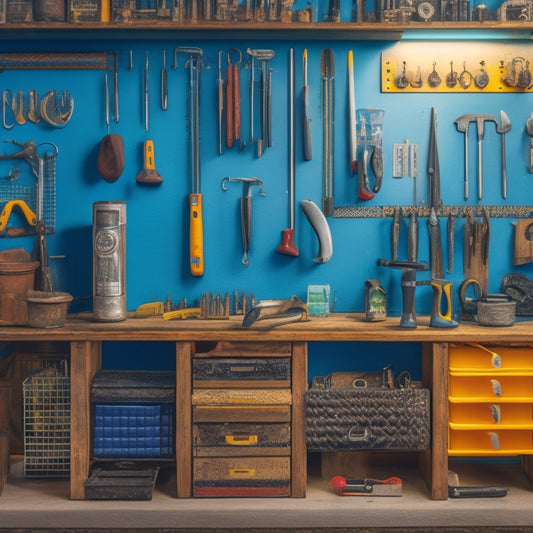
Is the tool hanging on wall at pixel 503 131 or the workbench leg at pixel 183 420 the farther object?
the tool hanging on wall at pixel 503 131

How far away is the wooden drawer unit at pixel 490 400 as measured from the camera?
327 centimetres

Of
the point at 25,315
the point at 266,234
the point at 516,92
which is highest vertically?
the point at 516,92

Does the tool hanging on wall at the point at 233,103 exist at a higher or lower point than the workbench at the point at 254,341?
higher

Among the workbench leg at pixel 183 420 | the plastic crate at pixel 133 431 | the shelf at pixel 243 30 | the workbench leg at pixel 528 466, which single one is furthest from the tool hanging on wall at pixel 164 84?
the workbench leg at pixel 528 466

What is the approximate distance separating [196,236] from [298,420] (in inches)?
43.2

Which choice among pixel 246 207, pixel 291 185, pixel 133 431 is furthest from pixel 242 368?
pixel 291 185

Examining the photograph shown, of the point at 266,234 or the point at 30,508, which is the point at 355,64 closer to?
the point at 266,234

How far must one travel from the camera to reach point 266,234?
381cm

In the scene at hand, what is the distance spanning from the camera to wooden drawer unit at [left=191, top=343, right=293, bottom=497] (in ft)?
10.7

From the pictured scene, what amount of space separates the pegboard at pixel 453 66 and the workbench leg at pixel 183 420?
5.68ft

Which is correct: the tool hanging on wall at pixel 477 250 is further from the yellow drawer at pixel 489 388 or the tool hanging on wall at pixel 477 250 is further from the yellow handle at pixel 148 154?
the yellow handle at pixel 148 154

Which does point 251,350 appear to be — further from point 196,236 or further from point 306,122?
point 306,122

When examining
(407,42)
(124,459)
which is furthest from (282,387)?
(407,42)

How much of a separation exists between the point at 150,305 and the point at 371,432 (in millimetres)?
1267
